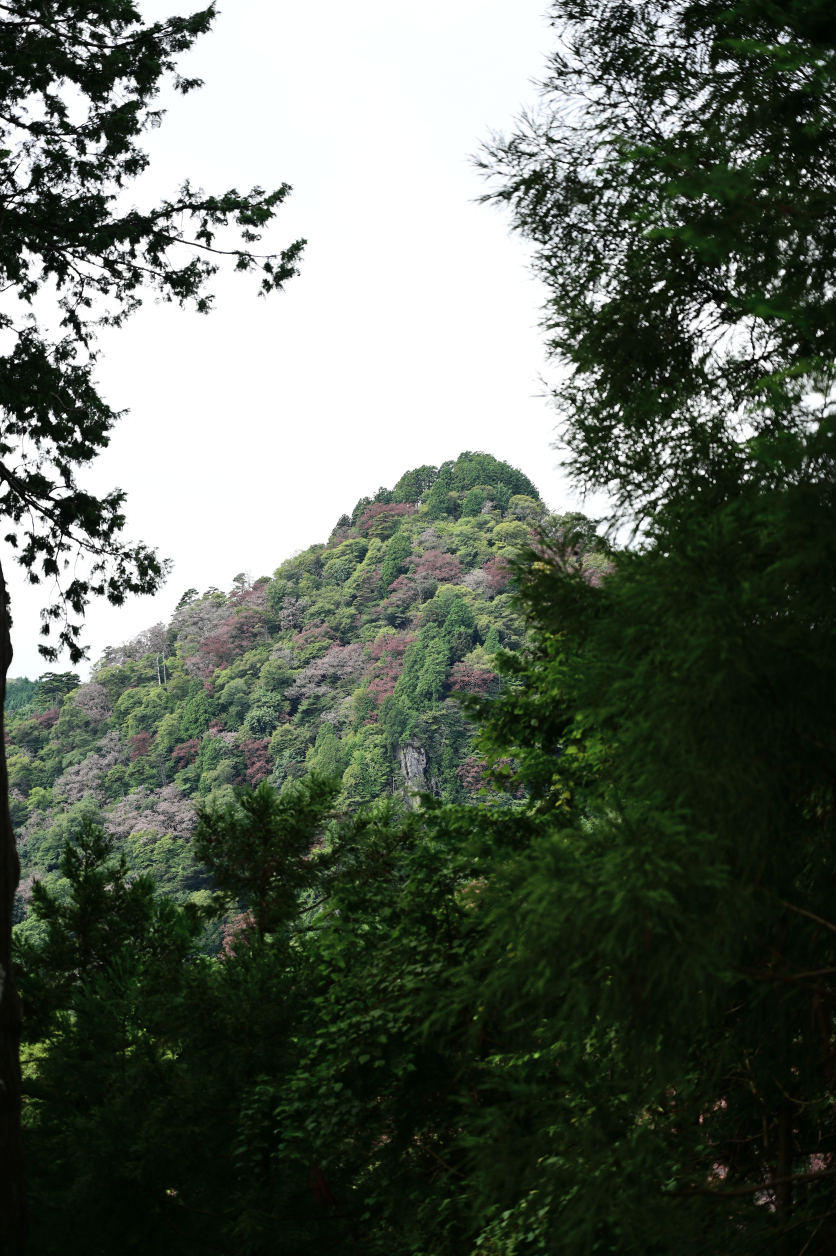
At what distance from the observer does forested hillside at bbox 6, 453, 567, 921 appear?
50.5m

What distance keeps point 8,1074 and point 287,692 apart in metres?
59.0

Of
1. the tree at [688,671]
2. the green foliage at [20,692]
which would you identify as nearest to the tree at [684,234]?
the tree at [688,671]

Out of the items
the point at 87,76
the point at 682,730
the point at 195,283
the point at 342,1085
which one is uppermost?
the point at 87,76

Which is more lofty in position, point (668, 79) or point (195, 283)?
point (195, 283)

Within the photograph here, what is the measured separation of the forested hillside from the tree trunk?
36863 millimetres

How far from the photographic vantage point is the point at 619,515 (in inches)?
123

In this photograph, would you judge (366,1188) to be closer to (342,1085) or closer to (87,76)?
(342,1085)

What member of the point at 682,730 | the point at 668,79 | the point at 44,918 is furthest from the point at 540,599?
the point at 44,918

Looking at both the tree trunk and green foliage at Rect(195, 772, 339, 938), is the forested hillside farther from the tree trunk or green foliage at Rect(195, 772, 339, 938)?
the tree trunk

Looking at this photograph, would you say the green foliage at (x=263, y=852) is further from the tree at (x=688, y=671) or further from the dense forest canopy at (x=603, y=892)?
the tree at (x=688, y=671)

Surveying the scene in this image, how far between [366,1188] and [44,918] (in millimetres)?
3668

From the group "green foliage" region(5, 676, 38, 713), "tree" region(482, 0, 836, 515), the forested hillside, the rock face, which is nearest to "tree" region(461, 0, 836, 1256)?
"tree" region(482, 0, 836, 515)

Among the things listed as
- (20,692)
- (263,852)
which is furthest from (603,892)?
(20,692)

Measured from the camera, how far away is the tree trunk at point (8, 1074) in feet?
12.9
